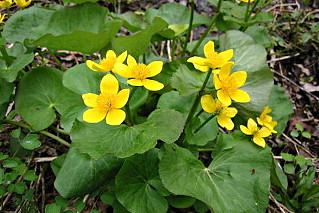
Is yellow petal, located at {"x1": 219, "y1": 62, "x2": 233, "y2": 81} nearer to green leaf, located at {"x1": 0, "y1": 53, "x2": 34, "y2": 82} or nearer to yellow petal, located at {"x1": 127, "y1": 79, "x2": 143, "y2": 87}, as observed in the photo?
yellow petal, located at {"x1": 127, "y1": 79, "x2": 143, "y2": 87}

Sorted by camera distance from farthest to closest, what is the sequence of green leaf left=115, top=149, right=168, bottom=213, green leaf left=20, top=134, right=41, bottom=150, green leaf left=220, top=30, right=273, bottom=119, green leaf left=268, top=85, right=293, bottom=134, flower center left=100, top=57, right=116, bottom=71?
green leaf left=268, top=85, right=293, bottom=134 → green leaf left=220, top=30, right=273, bottom=119 → green leaf left=20, top=134, right=41, bottom=150 → green leaf left=115, top=149, right=168, bottom=213 → flower center left=100, top=57, right=116, bottom=71

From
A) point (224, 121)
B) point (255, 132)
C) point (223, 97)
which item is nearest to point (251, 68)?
point (255, 132)

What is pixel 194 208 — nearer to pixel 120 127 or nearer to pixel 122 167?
pixel 122 167

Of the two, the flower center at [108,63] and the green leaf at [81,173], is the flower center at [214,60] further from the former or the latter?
the green leaf at [81,173]

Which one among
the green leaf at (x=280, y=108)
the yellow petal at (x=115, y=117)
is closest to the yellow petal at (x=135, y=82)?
the yellow petal at (x=115, y=117)

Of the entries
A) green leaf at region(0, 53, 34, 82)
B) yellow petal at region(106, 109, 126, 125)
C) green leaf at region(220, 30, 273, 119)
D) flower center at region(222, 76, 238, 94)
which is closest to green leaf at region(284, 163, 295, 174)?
green leaf at region(220, 30, 273, 119)

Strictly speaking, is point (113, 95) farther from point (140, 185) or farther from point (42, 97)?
point (42, 97)
